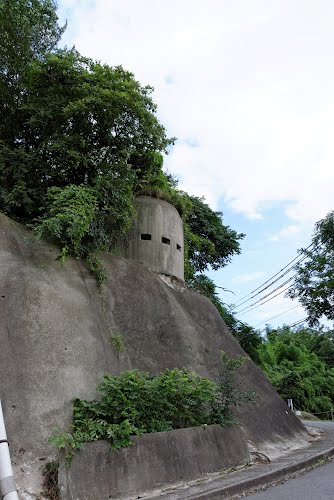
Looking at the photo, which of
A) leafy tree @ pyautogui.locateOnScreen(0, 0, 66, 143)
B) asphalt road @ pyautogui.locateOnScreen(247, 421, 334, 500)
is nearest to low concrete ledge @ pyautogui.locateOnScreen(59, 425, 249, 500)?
asphalt road @ pyautogui.locateOnScreen(247, 421, 334, 500)

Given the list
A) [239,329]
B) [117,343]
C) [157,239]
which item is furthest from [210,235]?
[117,343]

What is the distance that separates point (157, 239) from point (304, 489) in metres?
8.16

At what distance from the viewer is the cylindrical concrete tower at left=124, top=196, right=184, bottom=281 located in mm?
12711

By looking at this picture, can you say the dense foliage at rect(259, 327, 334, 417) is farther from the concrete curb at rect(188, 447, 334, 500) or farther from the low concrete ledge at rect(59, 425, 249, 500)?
the low concrete ledge at rect(59, 425, 249, 500)

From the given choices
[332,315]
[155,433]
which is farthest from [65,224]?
[332,315]

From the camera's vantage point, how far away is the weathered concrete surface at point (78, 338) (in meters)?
6.48

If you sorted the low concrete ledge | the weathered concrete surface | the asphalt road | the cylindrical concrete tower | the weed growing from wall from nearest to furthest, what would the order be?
the low concrete ledge, the asphalt road, the weathered concrete surface, the weed growing from wall, the cylindrical concrete tower

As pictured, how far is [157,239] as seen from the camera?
13.0 m

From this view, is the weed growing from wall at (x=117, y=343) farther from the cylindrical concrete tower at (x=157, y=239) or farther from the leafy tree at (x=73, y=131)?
the cylindrical concrete tower at (x=157, y=239)

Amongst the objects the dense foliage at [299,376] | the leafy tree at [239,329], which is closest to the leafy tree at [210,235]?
the leafy tree at [239,329]

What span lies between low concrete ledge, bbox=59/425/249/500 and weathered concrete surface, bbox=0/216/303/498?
82 cm

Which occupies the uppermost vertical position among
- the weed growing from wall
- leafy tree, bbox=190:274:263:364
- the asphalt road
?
leafy tree, bbox=190:274:263:364

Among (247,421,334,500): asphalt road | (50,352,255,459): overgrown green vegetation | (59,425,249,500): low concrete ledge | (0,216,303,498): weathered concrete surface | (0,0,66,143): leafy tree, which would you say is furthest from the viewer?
(0,0,66,143): leafy tree

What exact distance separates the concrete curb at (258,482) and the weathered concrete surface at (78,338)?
1447 mm
